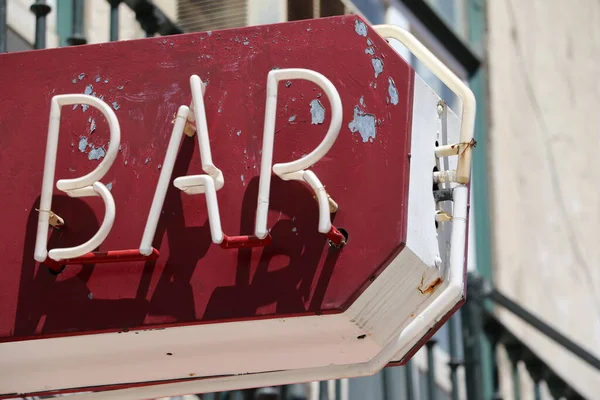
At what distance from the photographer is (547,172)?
7.50 m

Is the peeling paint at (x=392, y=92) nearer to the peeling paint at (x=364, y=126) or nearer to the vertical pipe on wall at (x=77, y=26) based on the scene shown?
the peeling paint at (x=364, y=126)

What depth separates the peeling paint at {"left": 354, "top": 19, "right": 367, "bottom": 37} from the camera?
277 cm

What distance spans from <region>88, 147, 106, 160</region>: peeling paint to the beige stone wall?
414cm

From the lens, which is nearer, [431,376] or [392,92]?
[392,92]

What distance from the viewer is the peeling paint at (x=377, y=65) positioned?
272 cm

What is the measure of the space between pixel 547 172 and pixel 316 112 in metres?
5.02

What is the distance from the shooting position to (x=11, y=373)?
279 cm

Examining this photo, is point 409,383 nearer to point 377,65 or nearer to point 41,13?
point 41,13

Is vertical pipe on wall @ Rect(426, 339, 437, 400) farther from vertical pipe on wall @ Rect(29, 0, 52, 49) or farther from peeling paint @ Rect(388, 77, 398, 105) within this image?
peeling paint @ Rect(388, 77, 398, 105)

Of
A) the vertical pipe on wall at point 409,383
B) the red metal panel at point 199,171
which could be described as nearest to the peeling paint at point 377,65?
the red metal panel at point 199,171

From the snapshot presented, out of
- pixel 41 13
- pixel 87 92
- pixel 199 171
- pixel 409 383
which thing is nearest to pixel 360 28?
pixel 199 171

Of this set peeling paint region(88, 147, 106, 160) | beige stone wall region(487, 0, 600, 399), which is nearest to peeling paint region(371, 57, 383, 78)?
peeling paint region(88, 147, 106, 160)

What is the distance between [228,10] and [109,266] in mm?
2329

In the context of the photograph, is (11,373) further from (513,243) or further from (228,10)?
(513,243)
